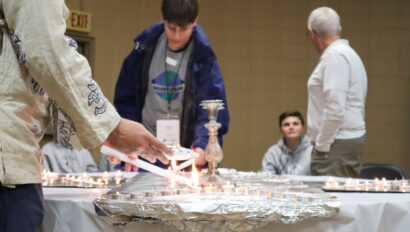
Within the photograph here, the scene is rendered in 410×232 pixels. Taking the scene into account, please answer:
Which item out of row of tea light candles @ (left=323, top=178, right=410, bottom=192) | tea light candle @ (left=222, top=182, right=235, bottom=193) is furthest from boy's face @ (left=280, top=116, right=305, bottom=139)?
tea light candle @ (left=222, top=182, right=235, bottom=193)

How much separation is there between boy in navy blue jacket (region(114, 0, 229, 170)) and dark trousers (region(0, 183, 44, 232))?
1.40m

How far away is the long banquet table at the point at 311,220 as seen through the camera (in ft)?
4.94

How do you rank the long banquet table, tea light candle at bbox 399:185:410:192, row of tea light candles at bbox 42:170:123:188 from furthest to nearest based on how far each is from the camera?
row of tea light candles at bbox 42:170:123:188, tea light candle at bbox 399:185:410:192, the long banquet table

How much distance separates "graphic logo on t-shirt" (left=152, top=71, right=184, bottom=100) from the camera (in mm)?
2791

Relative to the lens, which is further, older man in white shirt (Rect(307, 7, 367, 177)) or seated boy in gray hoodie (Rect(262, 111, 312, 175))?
seated boy in gray hoodie (Rect(262, 111, 312, 175))

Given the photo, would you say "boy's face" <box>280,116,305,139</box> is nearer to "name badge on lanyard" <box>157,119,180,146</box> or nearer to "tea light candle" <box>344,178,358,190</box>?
"name badge on lanyard" <box>157,119,180,146</box>

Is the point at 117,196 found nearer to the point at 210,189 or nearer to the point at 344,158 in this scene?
the point at 210,189

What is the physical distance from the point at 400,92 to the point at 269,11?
1800 mm

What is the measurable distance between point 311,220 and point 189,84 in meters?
1.42

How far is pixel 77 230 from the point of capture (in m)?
1.56

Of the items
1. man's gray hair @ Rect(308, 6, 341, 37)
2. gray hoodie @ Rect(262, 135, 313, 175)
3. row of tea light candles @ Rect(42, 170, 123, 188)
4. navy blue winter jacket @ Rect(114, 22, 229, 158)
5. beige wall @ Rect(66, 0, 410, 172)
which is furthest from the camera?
beige wall @ Rect(66, 0, 410, 172)

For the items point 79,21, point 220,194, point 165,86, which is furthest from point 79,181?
point 79,21

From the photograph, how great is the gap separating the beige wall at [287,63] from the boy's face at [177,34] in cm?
348

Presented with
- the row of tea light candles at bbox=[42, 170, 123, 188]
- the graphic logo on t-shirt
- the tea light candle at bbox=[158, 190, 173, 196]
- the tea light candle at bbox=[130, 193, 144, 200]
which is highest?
the graphic logo on t-shirt
